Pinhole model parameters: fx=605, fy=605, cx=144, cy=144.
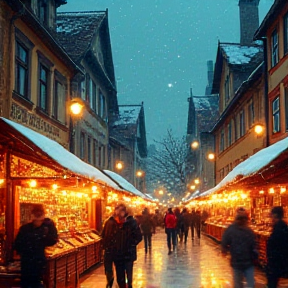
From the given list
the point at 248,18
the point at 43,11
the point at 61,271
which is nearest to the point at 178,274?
the point at 61,271

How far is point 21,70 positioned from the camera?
18859mm

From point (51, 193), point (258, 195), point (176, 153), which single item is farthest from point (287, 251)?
point (176, 153)

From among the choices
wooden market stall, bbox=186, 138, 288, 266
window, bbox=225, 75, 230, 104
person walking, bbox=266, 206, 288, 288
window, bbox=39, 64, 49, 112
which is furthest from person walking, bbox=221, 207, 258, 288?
window, bbox=225, 75, 230, 104

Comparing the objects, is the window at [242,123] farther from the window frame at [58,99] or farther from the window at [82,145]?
the window frame at [58,99]

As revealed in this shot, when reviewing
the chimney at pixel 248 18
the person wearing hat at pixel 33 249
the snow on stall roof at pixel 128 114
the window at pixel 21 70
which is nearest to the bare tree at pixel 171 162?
the snow on stall roof at pixel 128 114

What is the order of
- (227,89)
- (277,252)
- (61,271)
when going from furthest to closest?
1. (227,89)
2. (61,271)
3. (277,252)

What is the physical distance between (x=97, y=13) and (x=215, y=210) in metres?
16.6

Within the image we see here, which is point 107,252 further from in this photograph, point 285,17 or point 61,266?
point 285,17

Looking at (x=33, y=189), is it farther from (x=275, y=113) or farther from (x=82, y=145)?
Result: (x=82, y=145)

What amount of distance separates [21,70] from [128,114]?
42.5 metres

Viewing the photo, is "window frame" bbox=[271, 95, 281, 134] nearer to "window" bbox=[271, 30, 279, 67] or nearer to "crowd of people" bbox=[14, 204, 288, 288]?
"window" bbox=[271, 30, 279, 67]

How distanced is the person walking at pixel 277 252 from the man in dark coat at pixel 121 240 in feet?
9.53

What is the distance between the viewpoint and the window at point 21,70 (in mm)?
18234

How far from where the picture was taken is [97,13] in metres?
30.8
